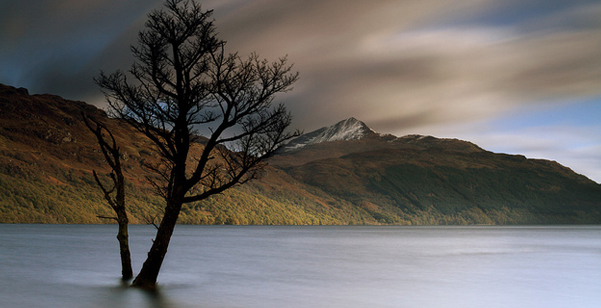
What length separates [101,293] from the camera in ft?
78.3

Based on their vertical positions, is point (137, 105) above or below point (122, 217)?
above

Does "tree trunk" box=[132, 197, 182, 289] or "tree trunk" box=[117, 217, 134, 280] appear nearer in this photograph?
"tree trunk" box=[132, 197, 182, 289]

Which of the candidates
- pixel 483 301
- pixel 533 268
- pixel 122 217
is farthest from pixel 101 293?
pixel 533 268

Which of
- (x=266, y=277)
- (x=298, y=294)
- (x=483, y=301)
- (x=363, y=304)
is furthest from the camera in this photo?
(x=266, y=277)

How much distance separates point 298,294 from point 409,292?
19.8 ft

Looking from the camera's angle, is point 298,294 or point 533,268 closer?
point 298,294

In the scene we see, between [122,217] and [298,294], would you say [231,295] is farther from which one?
[122,217]

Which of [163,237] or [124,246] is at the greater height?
[163,237]

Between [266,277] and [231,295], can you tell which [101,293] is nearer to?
[231,295]

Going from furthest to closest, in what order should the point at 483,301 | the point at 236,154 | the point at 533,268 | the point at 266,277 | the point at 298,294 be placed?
the point at 533,268 → the point at 266,277 → the point at 298,294 → the point at 483,301 → the point at 236,154

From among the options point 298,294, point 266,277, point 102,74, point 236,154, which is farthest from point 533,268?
point 102,74

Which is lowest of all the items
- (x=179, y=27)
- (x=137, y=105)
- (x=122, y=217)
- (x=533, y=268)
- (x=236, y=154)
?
(x=533, y=268)

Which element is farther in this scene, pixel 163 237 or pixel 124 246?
pixel 124 246

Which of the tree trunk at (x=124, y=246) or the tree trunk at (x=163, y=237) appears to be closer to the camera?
the tree trunk at (x=163, y=237)
